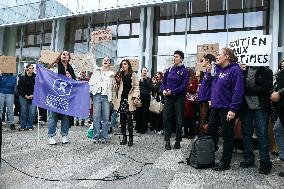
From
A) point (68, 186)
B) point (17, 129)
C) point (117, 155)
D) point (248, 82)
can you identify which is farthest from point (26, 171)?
point (17, 129)

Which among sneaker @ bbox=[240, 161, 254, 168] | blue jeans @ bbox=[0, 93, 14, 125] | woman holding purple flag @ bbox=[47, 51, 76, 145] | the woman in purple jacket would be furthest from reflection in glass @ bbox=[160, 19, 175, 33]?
sneaker @ bbox=[240, 161, 254, 168]

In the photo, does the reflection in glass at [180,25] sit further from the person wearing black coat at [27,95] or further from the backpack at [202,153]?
the backpack at [202,153]

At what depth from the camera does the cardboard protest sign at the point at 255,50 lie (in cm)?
534

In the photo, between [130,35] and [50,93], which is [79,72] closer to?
[50,93]

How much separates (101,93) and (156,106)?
2475 mm

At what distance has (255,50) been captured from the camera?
17.9ft

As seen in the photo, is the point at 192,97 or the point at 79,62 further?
the point at 79,62

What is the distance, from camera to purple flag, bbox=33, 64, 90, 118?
7090mm

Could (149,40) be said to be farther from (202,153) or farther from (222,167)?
(222,167)

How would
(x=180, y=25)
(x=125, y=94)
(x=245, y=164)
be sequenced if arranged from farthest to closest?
(x=180, y=25), (x=125, y=94), (x=245, y=164)

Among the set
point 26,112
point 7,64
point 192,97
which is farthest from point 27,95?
point 192,97

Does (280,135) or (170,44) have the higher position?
(170,44)

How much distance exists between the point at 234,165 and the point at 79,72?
23.9 feet

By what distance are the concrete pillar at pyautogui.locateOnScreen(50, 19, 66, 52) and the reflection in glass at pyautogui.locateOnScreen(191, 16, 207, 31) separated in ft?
28.6
